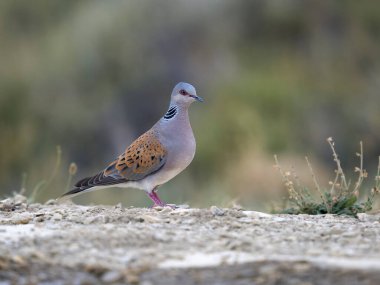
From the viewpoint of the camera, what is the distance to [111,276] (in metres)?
4.68

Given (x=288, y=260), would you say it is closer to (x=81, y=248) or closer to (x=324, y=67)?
(x=81, y=248)

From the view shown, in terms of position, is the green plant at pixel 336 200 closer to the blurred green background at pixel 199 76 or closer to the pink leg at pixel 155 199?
the pink leg at pixel 155 199

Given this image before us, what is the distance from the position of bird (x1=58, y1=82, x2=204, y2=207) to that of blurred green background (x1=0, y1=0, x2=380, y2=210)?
718 cm

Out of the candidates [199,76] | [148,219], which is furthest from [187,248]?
[199,76]

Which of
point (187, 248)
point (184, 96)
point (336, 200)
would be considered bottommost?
point (336, 200)

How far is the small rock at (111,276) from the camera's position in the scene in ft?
15.3

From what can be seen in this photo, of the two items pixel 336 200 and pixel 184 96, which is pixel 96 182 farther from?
pixel 336 200

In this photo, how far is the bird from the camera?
7543mm

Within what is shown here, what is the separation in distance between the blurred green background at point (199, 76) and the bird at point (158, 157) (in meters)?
7.18

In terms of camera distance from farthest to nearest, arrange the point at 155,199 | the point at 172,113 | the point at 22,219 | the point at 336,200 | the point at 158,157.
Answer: the point at 172,113 < the point at 155,199 < the point at 158,157 < the point at 336,200 < the point at 22,219

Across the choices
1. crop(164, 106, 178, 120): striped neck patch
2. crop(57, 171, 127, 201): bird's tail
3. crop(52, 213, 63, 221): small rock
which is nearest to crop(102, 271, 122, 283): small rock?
crop(52, 213, 63, 221): small rock

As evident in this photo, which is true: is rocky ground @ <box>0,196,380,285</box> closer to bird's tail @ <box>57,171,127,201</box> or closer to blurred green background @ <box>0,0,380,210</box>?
bird's tail @ <box>57,171,127,201</box>

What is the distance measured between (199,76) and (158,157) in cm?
1351

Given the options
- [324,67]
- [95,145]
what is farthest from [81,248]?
[324,67]
